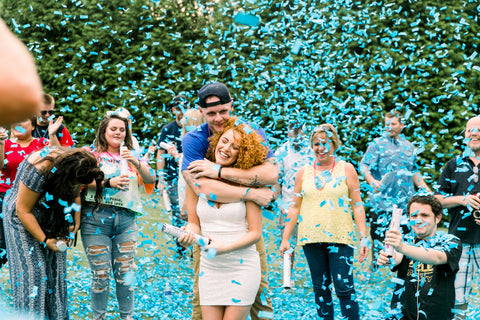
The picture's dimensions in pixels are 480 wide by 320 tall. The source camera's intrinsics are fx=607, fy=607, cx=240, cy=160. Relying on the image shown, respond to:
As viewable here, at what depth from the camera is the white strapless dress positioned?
350 centimetres

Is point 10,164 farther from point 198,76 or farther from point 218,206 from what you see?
point 198,76

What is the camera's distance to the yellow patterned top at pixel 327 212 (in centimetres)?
474

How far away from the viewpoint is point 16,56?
70cm

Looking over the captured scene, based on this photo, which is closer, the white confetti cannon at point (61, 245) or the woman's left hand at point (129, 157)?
the white confetti cannon at point (61, 245)

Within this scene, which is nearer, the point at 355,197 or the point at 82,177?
the point at 82,177

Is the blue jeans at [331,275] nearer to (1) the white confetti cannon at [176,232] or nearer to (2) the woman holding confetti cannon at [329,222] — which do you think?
(2) the woman holding confetti cannon at [329,222]

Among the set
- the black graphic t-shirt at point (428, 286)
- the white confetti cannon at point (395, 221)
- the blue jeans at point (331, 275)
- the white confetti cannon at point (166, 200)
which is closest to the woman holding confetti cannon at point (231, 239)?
the white confetti cannon at point (395, 221)

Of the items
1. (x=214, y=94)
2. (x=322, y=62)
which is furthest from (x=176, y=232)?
(x=322, y=62)

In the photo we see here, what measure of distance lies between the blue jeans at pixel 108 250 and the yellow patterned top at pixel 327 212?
1.38 m

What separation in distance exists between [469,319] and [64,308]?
3374 mm

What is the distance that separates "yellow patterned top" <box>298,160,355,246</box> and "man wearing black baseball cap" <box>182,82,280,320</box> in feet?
3.78

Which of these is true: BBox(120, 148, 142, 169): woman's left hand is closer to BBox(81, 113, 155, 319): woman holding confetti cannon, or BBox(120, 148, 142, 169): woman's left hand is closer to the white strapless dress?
BBox(81, 113, 155, 319): woman holding confetti cannon

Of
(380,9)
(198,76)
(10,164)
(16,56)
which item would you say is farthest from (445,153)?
(16,56)

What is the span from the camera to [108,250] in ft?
15.2
